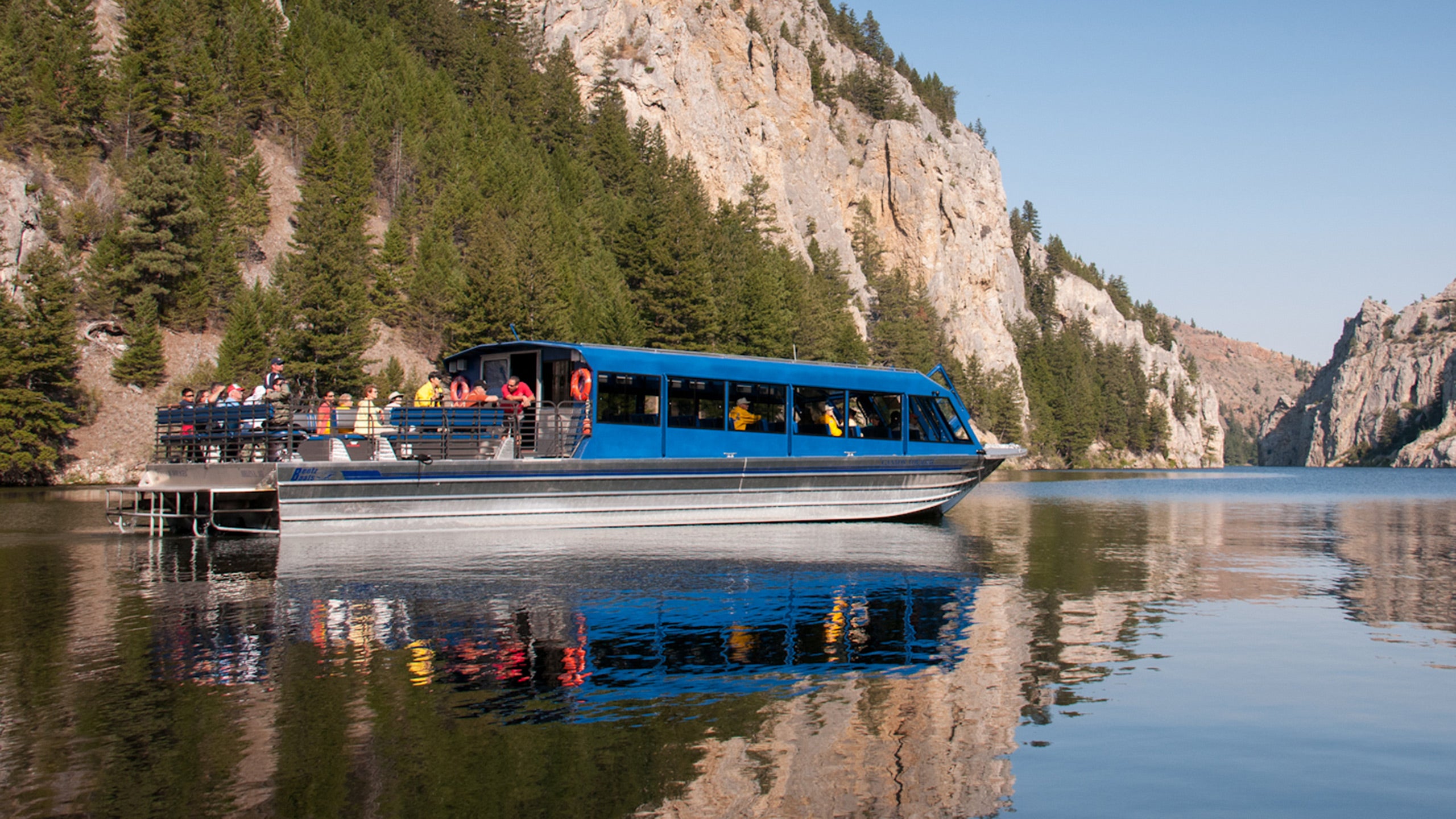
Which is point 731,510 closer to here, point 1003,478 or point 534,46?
point 1003,478

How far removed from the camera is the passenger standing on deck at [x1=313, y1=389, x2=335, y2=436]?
74.6ft

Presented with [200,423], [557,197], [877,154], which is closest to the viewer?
[200,423]

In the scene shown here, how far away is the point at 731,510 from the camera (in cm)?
2542

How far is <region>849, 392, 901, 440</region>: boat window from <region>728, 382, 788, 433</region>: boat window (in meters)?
2.10

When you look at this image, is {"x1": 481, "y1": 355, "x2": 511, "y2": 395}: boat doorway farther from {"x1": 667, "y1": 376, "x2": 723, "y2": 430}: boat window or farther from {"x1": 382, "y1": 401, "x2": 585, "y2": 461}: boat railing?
{"x1": 667, "y1": 376, "x2": 723, "y2": 430}: boat window

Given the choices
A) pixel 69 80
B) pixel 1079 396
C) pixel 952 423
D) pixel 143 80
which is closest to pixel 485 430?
pixel 952 423

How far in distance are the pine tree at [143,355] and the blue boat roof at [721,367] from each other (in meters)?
37.4

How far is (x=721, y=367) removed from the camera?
83.8ft

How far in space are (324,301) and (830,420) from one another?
3937cm

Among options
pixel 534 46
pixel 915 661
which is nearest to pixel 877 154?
pixel 534 46

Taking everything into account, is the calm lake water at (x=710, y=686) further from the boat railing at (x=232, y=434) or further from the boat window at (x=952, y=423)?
the boat window at (x=952, y=423)

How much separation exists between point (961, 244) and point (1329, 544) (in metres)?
138


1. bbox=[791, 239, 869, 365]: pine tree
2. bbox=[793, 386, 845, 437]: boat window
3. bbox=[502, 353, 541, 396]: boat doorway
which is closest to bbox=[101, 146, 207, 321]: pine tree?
bbox=[502, 353, 541, 396]: boat doorway

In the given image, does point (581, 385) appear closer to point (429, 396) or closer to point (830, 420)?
point (429, 396)
